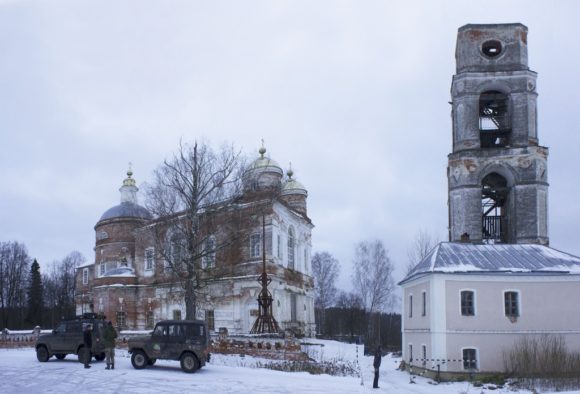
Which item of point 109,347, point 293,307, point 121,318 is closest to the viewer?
point 109,347

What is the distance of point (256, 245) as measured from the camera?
38.5 meters

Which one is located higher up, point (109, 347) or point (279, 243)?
point (279, 243)

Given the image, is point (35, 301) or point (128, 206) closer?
point (128, 206)

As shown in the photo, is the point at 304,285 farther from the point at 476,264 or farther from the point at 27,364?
the point at 27,364

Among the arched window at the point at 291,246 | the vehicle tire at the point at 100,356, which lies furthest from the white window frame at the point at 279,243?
the vehicle tire at the point at 100,356

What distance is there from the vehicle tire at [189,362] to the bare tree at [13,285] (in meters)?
59.3

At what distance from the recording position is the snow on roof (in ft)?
82.5

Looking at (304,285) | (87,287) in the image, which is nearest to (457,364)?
(304,285)

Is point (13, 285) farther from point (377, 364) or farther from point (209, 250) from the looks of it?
point (377, 364)

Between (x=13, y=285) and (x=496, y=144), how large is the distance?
6332 centimetres

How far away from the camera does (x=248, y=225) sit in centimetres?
3161

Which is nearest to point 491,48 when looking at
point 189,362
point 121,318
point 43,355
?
→ point 189,362

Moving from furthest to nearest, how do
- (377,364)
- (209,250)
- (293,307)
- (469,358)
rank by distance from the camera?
(293,307) → (209,250) → (469,358) → (377,364)

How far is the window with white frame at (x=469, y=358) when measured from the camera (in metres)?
24.0
